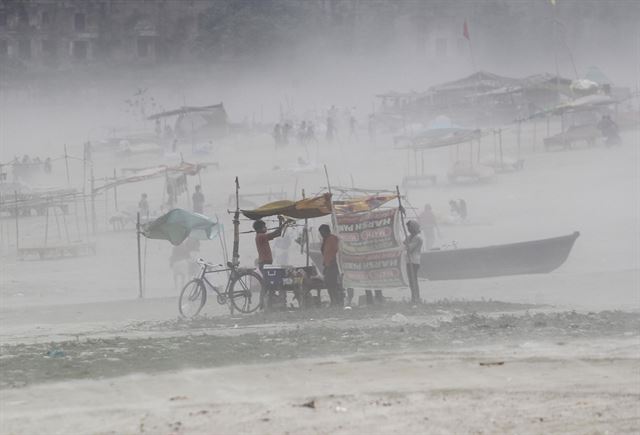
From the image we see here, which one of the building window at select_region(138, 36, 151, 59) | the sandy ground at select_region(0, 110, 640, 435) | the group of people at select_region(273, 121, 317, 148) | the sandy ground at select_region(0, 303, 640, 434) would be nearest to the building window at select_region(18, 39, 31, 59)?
the building window at select_region(138, 36, 151, 59)

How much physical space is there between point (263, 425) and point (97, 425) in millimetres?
1347

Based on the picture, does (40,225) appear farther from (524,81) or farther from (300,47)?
(300,47)

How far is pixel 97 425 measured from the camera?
937cm

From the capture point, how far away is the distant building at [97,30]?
2763 inches

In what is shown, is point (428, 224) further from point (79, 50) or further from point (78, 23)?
point (78, 23)

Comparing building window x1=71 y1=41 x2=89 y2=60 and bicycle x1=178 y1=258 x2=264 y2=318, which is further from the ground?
building window x1=71 y1=41 x2=89 y2=60

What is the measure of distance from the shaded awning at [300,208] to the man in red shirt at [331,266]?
279mm

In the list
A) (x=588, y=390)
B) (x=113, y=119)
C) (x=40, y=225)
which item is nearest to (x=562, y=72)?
(x=113, y=119)

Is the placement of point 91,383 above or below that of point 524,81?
below

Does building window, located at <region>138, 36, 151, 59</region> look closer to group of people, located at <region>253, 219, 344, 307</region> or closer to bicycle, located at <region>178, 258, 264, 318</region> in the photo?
bicycle, located at <region>178, 258, 264, 318</region>

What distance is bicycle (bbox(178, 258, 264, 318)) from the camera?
15.9 metres

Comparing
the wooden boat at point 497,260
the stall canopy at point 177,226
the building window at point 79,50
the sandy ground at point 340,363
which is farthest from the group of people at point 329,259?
the building window at point 79,50

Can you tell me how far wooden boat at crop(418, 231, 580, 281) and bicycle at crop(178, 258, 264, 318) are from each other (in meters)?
4.34

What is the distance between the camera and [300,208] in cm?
1588
